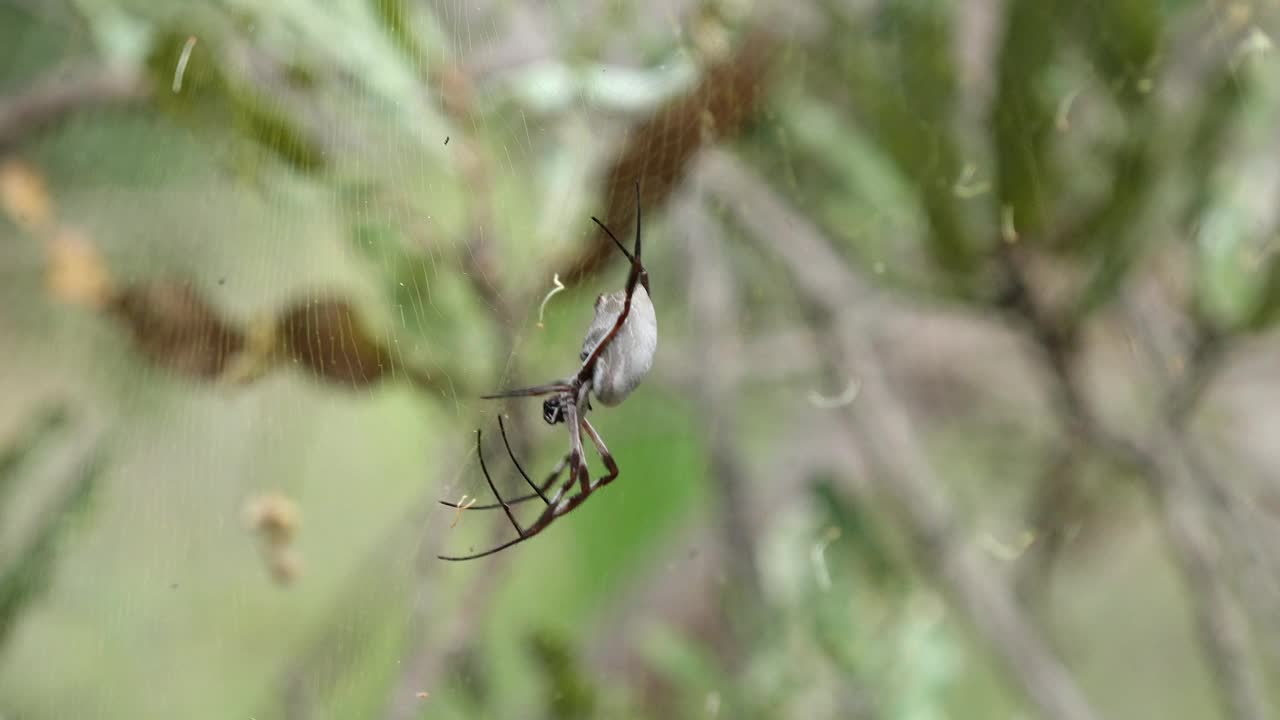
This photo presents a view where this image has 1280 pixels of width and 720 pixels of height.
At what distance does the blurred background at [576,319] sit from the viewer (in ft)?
1.35

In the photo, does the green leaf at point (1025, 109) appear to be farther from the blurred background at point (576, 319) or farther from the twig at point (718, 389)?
the twig at point (718, 389)

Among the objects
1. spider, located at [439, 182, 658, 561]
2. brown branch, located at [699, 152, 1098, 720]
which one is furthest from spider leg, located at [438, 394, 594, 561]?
brown branch, located at [699, 152, 1098, 720]

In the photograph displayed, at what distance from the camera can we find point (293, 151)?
385 mm

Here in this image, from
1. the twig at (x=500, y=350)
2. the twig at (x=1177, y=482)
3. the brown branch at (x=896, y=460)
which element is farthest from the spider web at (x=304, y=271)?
the twig at (x=1177, y=482)

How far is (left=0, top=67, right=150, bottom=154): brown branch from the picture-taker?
2.00 ft

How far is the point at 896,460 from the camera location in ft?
2.36

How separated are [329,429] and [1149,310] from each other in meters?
0.69

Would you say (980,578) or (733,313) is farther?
(733,313)

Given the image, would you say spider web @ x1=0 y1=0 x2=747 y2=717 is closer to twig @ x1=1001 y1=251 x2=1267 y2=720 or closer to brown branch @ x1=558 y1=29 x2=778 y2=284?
brown branch @ x1=558 y1=29 x2=778 y2=284

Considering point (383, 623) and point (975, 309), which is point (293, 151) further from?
point (975, 309)

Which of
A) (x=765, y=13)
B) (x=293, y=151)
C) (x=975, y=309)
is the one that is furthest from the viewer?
(x=975, y=309)

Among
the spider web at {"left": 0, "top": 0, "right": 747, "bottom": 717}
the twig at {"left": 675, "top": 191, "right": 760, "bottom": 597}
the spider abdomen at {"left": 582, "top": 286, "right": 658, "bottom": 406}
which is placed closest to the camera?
the spider abdomen at {"left": 582, "top": 286, "right": 658, "bottom": 406}

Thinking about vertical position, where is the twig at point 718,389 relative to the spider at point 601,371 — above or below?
below

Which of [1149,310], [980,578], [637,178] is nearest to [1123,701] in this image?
[1149,310]
